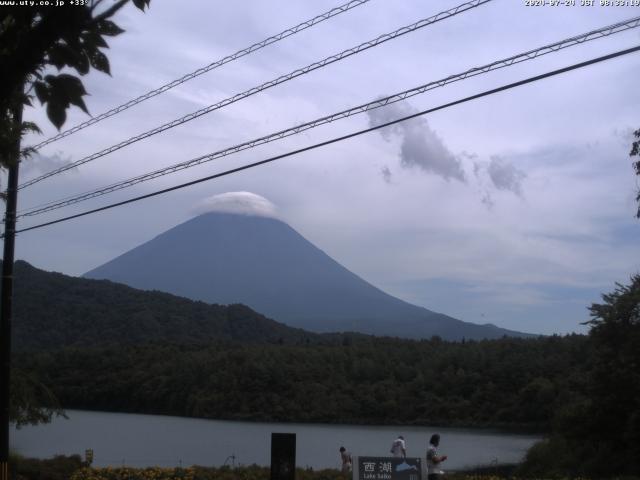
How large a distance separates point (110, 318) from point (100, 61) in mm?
86669

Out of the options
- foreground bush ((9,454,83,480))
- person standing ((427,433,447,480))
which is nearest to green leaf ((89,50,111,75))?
person standing ((427,433,447,480))

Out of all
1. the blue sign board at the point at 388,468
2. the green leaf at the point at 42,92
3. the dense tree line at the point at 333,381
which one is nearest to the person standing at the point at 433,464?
the blue sign board at the point at 388,468

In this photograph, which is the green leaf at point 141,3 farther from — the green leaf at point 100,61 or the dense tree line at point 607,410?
the dense tree line at point 607,410

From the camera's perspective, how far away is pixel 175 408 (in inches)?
2542

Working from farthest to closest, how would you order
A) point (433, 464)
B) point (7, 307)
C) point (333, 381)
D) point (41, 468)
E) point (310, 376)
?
point (310, 376) < point (333, 381) < point (41, 468) < point (7, 307) < point (433, 464)

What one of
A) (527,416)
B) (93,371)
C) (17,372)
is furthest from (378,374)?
(17,372)

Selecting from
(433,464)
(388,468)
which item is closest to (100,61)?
(388,468)

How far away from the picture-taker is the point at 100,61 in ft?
13.4

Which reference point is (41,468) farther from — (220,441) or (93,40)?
(220,441)

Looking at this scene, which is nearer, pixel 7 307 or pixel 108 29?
pixel 108 29

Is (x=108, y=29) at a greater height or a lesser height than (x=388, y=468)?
greater

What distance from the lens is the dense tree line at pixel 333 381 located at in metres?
54.1

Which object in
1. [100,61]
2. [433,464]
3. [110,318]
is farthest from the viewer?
[110,318]

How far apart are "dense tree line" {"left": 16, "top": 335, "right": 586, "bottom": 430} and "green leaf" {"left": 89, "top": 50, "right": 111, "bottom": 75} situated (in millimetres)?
48891
